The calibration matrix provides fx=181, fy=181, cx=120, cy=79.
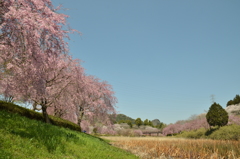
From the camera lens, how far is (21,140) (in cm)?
682

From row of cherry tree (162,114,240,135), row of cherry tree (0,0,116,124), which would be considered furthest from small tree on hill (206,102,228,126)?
row of cherry tree (0,0,116,124)

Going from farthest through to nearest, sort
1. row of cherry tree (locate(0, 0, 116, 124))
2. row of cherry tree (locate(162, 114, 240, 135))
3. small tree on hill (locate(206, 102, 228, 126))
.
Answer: row of cherry tree (locate(162, 114, 240, 135))
small tree on hill (locate(206, 102, 228, 126))
row of cherry tree (locate(0, 0, 116, 124))

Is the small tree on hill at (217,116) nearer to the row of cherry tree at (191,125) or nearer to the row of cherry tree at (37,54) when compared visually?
the row of cherry tree at (191,125)

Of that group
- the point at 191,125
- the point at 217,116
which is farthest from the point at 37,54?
the point at 191,125

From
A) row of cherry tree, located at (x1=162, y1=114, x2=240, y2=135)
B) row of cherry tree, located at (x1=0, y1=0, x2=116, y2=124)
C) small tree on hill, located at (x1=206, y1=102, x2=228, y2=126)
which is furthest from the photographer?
row of cherry tree, located at (x1=162, y1=114, x2=240, y2=135)

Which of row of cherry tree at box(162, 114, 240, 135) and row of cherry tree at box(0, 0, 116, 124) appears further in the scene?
row of cherry tree at box(162, 114, 240, 135)

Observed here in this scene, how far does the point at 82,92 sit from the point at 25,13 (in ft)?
57.3

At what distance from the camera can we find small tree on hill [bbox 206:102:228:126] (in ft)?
95.4

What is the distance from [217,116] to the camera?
29328 millimetres

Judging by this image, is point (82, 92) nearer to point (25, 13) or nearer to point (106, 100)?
point (106, 100)

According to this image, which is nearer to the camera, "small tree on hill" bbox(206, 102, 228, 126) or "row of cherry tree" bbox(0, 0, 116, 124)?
"row of cherry tree" bbox(0, 0, 116, 124)

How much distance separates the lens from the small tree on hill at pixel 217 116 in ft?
95.4

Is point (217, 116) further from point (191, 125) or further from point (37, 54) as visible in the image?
point (37, 54)

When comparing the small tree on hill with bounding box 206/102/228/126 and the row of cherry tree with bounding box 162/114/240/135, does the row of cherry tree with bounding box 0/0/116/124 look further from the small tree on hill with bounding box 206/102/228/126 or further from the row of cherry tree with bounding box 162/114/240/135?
the row of cherry tree with bounding box 162/114/240/135
